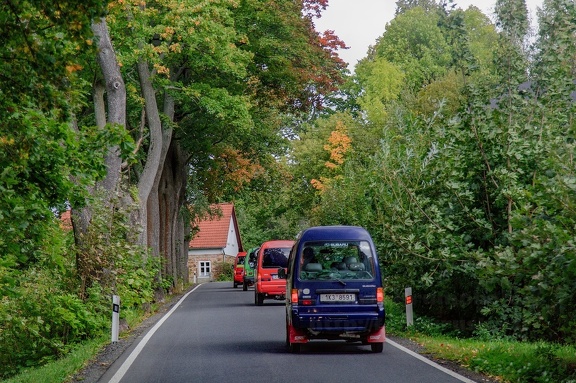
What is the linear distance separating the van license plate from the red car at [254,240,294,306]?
51.4 ft

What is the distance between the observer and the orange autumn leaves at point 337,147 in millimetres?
60219

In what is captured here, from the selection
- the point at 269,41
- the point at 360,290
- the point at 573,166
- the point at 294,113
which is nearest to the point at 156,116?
the point at 269,41

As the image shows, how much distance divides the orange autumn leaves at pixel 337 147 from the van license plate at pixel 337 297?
1703 inches

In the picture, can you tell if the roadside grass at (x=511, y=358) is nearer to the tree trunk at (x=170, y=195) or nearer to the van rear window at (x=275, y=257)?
the van rear window at (x=275, y=257)

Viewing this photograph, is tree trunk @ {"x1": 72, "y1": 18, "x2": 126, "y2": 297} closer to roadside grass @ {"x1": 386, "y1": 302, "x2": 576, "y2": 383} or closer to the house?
roadside grass @ {"x1": 386, "y1": 302, "x2": 576, "y2": 383}

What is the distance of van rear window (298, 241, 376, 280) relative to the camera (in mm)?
16266

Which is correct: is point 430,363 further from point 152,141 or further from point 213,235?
point 213,235

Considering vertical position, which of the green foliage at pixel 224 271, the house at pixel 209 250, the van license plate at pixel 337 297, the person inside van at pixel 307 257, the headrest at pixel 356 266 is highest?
the house at pixel 209 250

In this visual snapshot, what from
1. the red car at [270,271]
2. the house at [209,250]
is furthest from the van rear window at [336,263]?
the house at [209,250]

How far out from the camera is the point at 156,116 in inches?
1129

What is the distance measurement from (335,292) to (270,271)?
53.3 feet

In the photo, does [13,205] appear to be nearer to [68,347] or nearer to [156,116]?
[68,347]

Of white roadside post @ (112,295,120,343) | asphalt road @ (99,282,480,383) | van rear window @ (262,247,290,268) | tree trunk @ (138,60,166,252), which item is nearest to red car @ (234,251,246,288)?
van rear window @ (262,247,290,268)

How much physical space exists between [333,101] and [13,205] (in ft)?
201
